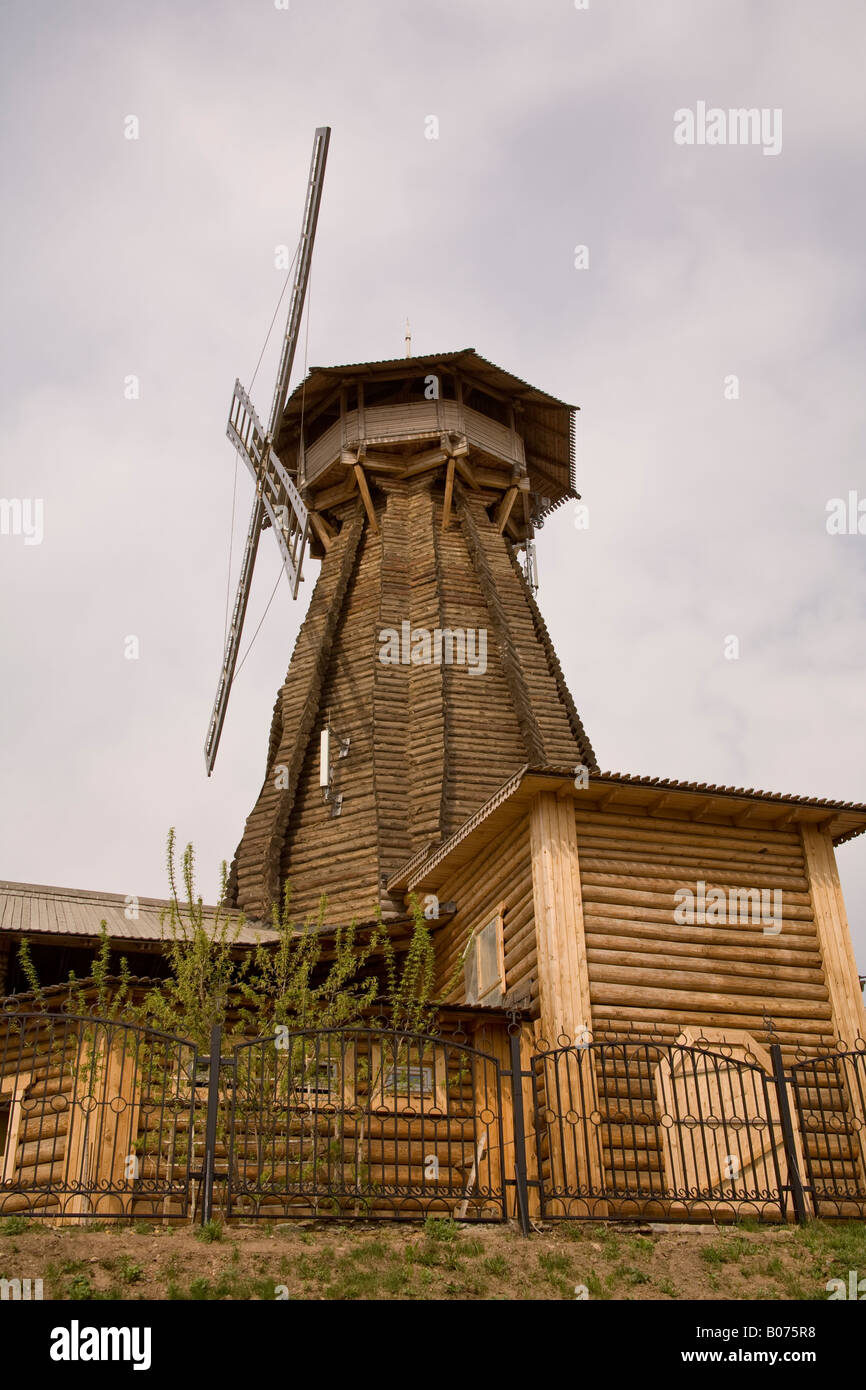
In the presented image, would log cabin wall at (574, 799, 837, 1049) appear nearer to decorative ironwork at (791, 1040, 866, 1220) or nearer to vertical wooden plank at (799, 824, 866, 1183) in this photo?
vertical wooden plank at (799, 824, 866, 1183)

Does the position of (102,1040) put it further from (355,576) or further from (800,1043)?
(355,576)

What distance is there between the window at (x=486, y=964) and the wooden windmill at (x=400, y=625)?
2154 millimetres

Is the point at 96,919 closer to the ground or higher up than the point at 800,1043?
higher up

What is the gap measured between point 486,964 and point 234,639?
1426 centimetres

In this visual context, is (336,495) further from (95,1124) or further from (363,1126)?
(95,1124)

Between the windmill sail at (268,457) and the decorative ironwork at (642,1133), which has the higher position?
the windmill sail at (268,457)

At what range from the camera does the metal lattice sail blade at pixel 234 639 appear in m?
26.8

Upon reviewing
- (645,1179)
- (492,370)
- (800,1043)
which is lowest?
(645,1179)

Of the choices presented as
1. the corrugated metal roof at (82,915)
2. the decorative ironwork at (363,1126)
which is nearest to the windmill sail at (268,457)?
the corrugated metal roof at (82,915)

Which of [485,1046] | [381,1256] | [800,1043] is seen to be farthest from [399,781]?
[381,1256]

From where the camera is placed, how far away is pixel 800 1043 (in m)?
13.2

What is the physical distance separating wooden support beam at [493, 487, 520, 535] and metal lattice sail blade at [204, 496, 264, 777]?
5.69 m

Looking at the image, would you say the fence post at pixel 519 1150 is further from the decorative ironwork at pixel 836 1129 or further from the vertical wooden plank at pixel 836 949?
the vertical wooden plank at pixel 836 949

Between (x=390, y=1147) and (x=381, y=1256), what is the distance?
16.8 feet
